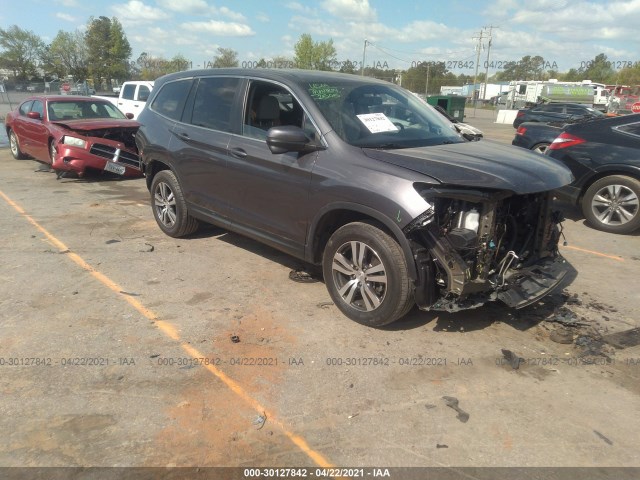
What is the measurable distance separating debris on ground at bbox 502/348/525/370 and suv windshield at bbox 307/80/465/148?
1.78 meters

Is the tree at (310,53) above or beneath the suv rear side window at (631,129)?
above

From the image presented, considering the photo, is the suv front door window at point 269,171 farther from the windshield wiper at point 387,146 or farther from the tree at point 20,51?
the tree at point 20,51

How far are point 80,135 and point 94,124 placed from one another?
0.34 meters

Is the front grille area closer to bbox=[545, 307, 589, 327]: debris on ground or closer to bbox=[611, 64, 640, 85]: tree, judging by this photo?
bbox=[545, 307, 589, 327]: debris on ground

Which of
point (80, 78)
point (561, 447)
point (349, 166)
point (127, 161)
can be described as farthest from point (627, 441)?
point (80, 78)

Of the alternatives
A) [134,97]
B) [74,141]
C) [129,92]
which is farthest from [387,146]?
[129,92]

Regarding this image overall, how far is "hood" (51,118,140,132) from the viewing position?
8992 mm

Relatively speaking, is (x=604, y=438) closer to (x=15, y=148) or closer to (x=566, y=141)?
(x=566, y=141)

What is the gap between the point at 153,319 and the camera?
397 centimetres

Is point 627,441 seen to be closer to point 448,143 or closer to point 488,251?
point 488,251

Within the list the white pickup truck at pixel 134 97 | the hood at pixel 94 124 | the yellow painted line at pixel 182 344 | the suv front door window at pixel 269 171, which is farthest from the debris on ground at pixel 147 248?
the white pickup truck at pixel 134 97

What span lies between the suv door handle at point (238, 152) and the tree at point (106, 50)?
61492 mm

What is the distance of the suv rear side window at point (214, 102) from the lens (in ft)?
15.7

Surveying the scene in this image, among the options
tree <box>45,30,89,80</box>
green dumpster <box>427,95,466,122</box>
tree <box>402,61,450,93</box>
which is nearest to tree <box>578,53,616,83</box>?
tree <box>402,61,450,93</box>
